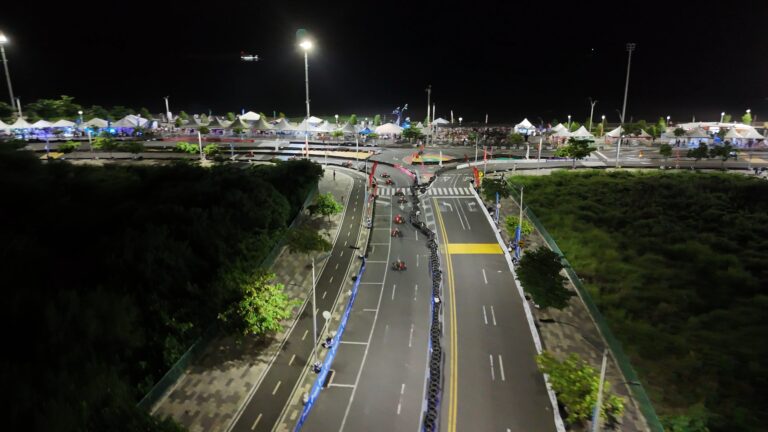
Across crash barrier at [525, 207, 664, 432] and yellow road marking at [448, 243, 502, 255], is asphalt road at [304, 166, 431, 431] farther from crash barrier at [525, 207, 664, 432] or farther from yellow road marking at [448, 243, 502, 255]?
crash barrier at [525, 207, 664, 432]

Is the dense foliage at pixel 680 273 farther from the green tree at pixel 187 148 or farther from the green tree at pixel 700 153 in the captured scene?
the green tree at pixel 187 148

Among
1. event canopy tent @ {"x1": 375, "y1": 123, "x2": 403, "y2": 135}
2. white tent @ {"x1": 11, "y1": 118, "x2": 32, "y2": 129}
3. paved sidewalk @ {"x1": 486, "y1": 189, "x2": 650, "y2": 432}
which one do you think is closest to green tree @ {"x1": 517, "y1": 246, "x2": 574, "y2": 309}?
paved sidewalk @ {"x1": 486, "y1": 189, "x2": 650, "y2": 432}

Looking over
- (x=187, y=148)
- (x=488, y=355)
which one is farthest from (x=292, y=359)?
(x=187, y=148)

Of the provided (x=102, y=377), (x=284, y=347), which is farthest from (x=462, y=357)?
(x=102, y=377)

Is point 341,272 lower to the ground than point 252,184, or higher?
lower

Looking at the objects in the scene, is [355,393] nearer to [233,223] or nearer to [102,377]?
[102,377]

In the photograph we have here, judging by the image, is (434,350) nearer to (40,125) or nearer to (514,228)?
(514,228)

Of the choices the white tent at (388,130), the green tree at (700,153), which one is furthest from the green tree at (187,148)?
the green tree at (700,153)
